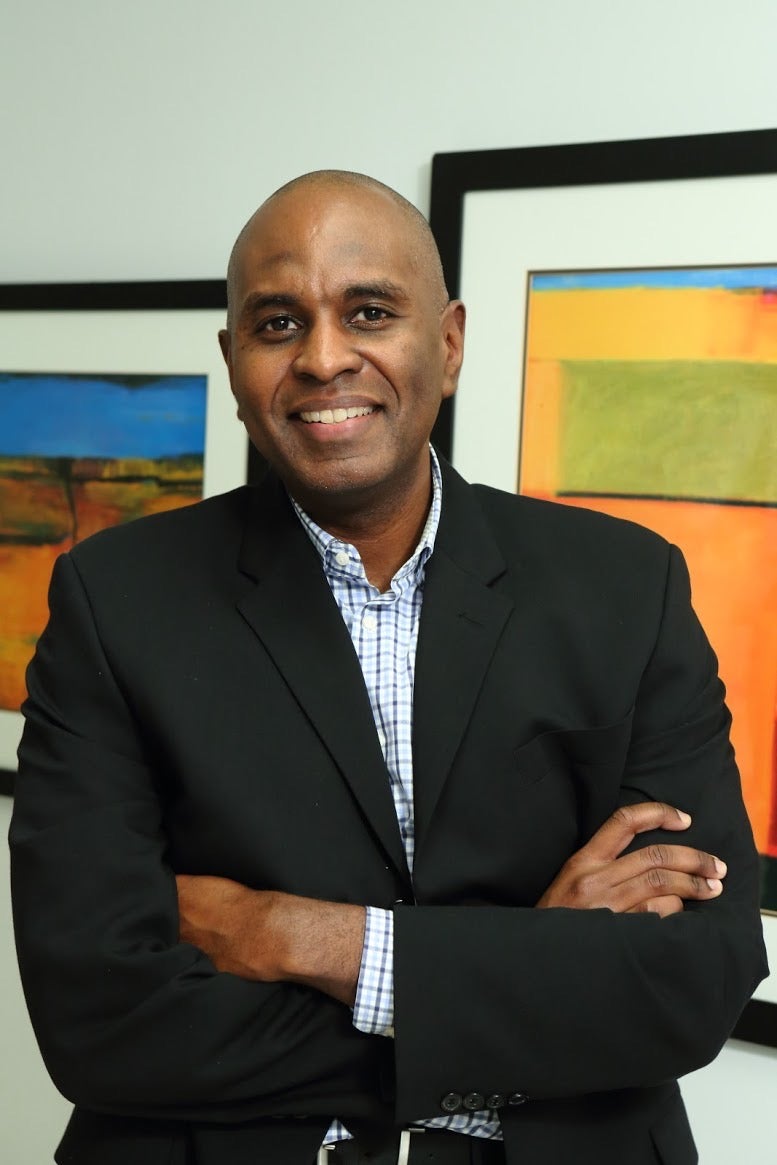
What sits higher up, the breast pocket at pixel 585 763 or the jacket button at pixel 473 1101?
the breast pocket at pixel 585 763

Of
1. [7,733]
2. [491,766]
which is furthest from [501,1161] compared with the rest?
[7,733]

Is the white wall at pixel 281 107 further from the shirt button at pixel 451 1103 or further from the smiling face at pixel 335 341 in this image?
the shirt button at pixel 451 1103

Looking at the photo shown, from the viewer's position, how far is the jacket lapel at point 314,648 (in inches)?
49.3

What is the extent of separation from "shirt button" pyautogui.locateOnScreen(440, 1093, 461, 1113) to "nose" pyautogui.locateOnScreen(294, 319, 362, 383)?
28.6 inches

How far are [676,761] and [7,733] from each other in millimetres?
1363

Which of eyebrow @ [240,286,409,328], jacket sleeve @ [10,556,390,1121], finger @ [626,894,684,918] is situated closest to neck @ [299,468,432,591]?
eyebrow @ [240,286,409,328]

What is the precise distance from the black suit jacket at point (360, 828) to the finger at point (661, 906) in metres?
0.02

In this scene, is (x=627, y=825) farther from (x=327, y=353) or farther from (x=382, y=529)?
(x=327, y=353)

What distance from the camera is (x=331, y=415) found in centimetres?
131

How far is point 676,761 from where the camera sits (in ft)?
4.36

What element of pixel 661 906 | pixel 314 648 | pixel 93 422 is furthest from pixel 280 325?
pixel 93 422

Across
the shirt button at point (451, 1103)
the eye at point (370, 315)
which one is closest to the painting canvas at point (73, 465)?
the eye at point (370, 315)

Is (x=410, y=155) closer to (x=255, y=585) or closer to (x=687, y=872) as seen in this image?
(x=255, y=585)

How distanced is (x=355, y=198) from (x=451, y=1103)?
936 mm
